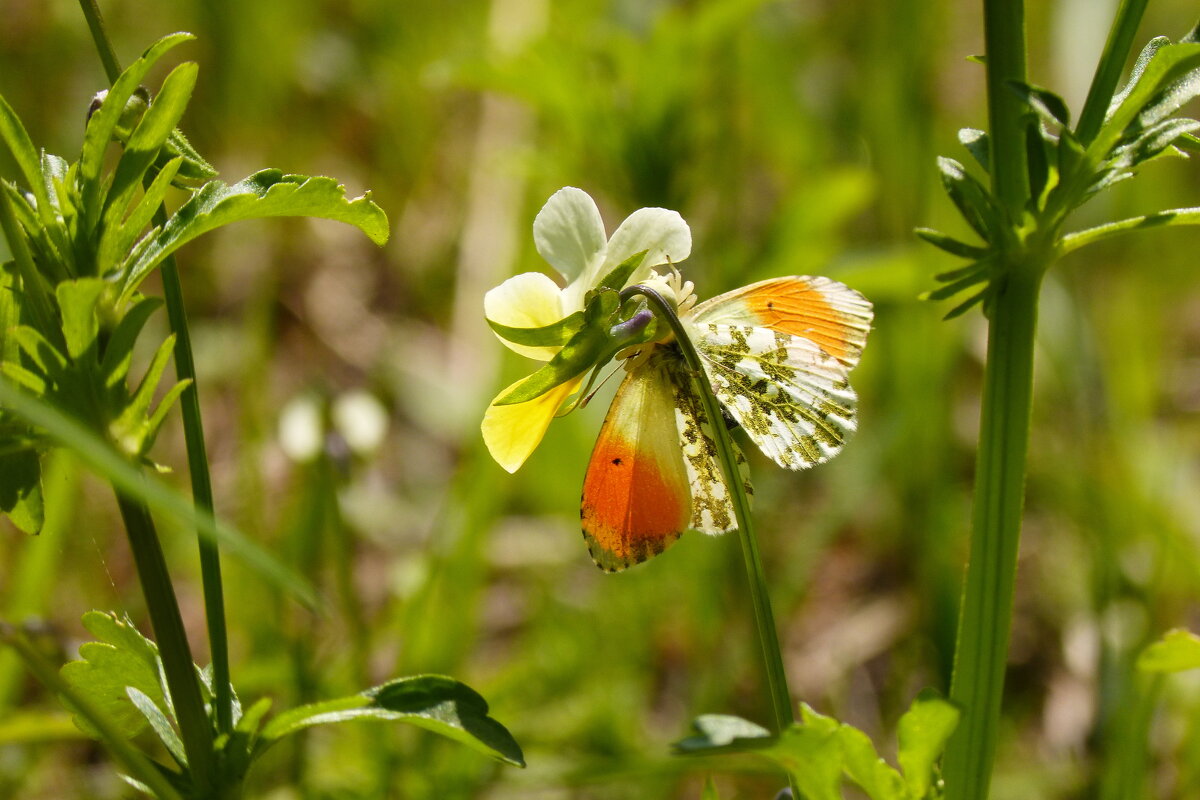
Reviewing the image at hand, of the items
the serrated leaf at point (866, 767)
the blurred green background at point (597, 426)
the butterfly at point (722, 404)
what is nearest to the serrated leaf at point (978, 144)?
the butterfly at point (722, 404)

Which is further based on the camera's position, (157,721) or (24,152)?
(157,721)

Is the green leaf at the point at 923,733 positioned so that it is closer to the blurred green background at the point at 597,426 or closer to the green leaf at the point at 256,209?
the blurred green background at the point at 597,426

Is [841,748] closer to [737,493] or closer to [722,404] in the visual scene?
[737,493]

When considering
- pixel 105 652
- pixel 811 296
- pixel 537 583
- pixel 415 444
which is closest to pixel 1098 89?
pixel 811 296

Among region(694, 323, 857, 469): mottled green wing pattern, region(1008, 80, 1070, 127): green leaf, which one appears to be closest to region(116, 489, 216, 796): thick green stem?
region(694, 323, 857, 469): mottled green wing pattern

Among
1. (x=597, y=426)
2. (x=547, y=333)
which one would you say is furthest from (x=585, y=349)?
(x=597, y=426)

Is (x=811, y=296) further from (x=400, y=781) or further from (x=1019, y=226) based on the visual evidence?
(x=400, y=781)
